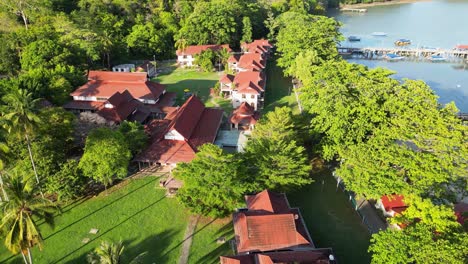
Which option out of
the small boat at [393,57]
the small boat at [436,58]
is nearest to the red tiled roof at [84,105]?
the small boat at [393,57]

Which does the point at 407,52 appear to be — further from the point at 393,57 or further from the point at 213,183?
the point at 213,183

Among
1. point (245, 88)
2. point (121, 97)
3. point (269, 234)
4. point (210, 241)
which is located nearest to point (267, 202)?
point (269, 234)

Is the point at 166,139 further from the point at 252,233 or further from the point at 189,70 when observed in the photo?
the point at 189,70

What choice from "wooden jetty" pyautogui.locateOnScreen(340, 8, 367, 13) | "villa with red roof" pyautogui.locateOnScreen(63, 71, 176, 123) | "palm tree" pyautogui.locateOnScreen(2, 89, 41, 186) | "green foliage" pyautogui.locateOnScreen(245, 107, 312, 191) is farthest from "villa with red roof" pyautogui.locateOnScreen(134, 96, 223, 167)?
"wooden jetty" pyautogui.locateOnScreen(340, 8, 367, 13)

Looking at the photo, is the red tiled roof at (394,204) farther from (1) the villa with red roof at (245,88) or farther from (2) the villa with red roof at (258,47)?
(2) the villa with red roof at (258,47)

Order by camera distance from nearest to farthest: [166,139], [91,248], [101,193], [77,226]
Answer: [91,248]
[77,226]
[101,193]
[166,139]

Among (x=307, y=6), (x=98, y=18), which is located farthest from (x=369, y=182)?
(x=307, y=6)
